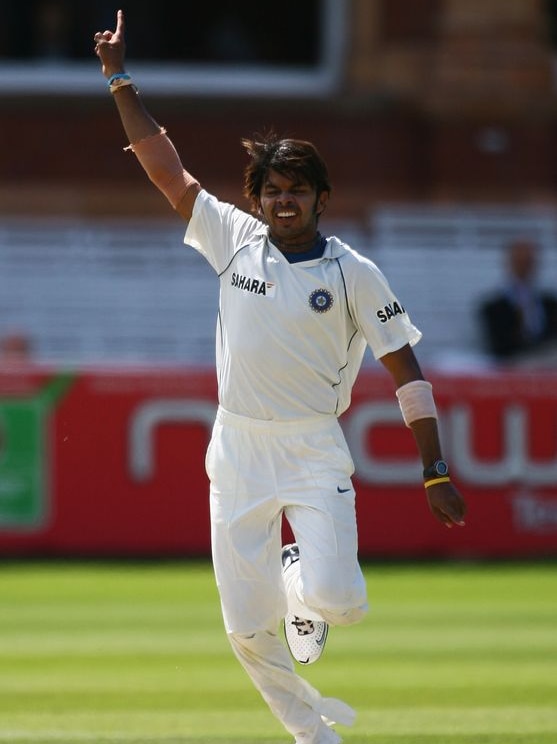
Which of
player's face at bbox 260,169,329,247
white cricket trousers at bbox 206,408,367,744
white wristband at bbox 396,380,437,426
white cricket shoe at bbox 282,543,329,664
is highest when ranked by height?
player's face at bbox 260,169,329,247

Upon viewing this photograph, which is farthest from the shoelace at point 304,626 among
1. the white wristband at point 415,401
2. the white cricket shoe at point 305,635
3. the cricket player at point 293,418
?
the white wristband at point 415,401

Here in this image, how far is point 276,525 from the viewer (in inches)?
236

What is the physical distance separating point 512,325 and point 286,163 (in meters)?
8.89

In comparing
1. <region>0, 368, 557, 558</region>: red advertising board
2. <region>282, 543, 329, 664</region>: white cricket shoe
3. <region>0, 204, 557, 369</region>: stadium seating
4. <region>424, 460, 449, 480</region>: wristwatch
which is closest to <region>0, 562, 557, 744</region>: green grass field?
<region>0, 368, 557, 558</region>: red advertising board

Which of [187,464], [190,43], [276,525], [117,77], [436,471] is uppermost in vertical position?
[117,77]

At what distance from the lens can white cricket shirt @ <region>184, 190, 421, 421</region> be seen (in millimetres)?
5914

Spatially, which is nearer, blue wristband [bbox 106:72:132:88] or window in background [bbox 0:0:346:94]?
blue wristband [bbox 106:72:132:88]

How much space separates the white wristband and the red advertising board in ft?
24.5

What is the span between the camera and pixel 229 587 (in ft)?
19.5

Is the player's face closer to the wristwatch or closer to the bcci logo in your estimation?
the bcci logo

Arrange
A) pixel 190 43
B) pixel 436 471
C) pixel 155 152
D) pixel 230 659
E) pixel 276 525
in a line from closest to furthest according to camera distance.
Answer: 1. pixel 436 471
2. pixel 276 525
3. pixel 155 152
4. pixel 230 659
5. pixel 190 43

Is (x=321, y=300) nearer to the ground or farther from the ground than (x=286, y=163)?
nearer to the ground

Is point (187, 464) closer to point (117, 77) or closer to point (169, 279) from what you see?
point (169, 279)

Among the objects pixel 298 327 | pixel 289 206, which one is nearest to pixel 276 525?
pixel 298 327
